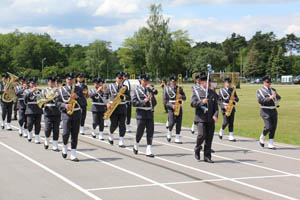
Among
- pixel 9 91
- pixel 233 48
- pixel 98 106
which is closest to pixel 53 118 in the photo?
pixel 98 106

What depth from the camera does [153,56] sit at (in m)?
91.9

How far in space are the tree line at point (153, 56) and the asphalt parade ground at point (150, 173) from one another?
80826mm

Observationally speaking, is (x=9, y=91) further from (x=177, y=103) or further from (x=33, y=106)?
(x=177, y=103)

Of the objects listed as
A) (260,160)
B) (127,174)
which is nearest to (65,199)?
(127,174)

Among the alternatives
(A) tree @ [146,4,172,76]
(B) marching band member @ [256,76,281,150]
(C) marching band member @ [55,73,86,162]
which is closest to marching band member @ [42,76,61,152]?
(C) marching band member @ [55,73,86,162]

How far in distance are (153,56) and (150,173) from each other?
84.0 metres

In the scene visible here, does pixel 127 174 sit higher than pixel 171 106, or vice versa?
pixel 171 106

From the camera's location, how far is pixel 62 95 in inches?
399

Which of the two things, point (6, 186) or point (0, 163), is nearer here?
point (6, 186)

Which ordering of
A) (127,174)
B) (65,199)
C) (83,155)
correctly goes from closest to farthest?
1. (65,199)
2. (127,174)
3. (83,155)

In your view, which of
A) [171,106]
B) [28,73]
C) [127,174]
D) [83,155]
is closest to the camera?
[127,174]

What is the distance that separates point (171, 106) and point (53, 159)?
188 inches

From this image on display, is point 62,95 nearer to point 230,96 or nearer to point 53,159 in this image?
point 53,159

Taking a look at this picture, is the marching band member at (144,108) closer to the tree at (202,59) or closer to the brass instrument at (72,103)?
the brass instrument at (72,103)
